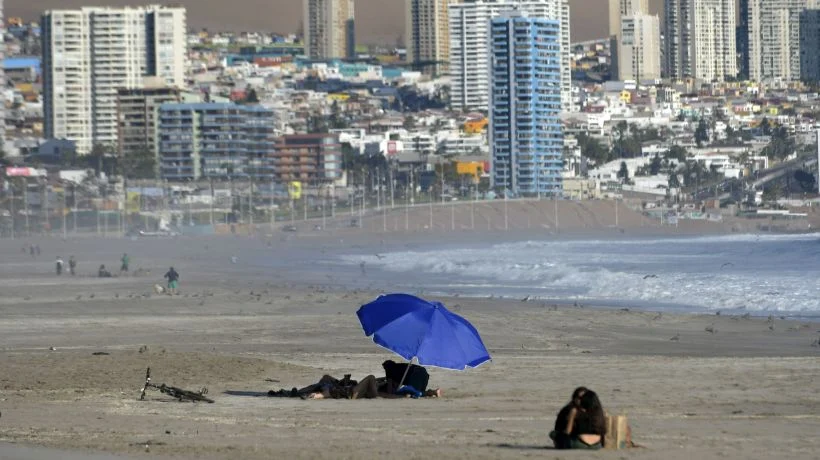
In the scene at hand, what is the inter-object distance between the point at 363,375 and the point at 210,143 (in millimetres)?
121153

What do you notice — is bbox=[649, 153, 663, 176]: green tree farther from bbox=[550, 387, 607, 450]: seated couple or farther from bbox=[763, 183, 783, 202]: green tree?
bbox=[550, 387, 607, 450]: seated couple

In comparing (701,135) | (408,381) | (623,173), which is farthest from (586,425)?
(701,135)

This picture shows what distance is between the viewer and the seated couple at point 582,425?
10703 mm

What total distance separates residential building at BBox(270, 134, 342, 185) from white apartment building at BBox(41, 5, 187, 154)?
28.6m

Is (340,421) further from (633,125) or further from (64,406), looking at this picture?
(633,125)

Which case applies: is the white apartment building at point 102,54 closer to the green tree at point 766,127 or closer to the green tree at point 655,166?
the green tree at point 655,166

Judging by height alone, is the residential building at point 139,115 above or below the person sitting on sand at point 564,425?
above

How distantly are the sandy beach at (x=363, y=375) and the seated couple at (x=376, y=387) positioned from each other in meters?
0.17

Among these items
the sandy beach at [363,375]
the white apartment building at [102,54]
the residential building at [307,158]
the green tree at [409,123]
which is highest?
the white apartment building at [102,54]

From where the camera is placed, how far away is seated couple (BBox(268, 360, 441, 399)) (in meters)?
13.6

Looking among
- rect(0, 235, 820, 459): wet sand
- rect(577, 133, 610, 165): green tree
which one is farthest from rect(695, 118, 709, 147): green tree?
rect(0, 235, 820, 459): wet sand

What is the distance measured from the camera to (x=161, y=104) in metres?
142

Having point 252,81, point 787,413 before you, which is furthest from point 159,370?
point 252,81

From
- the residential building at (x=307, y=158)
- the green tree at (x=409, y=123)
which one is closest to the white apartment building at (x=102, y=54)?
the green tree at (x=409, y=123)
